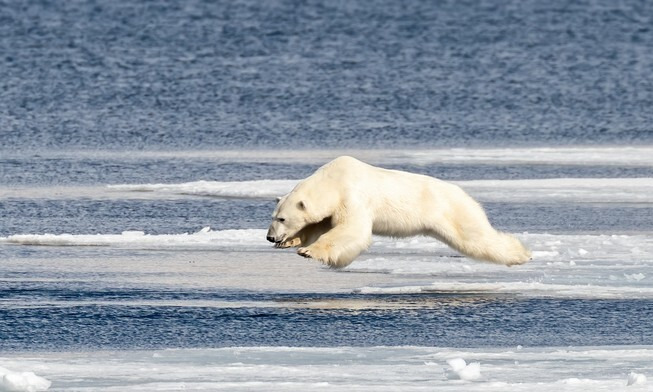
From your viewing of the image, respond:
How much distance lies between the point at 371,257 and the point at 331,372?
4006 millimetres

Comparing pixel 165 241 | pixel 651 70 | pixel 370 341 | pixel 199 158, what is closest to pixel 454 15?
pixel 651 70

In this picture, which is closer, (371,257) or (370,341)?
(370,341)

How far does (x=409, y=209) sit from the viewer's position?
11.6 metres

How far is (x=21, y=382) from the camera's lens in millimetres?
8555

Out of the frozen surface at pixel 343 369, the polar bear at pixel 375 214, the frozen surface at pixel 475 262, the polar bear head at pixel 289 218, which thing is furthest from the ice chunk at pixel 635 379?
the polar bear head at pixel 289 218

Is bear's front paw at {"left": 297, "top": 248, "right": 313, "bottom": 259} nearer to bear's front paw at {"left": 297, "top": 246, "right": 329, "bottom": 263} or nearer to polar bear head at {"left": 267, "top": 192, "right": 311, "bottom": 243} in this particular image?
bear's front paw at {"left": 297, "top": 246, "right": 329, "bottom": 263}

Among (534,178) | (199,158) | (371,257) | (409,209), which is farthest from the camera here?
(199,158)

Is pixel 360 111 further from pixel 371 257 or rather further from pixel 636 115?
pixel 371 257

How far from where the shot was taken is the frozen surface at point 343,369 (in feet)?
28.4

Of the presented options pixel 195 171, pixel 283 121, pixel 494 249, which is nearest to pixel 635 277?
pixel 494 249

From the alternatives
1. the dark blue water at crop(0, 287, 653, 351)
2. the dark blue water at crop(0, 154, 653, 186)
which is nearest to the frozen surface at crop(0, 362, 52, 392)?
the dark blue water at crop(0, 287, 653, 351)

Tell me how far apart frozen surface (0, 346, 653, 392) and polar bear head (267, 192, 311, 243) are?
67.1 inches

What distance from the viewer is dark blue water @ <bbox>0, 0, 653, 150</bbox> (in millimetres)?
22656

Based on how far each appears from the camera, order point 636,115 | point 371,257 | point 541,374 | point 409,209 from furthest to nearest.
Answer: point 636,115 → point 371,257 → point 409,209 → point 541,374
